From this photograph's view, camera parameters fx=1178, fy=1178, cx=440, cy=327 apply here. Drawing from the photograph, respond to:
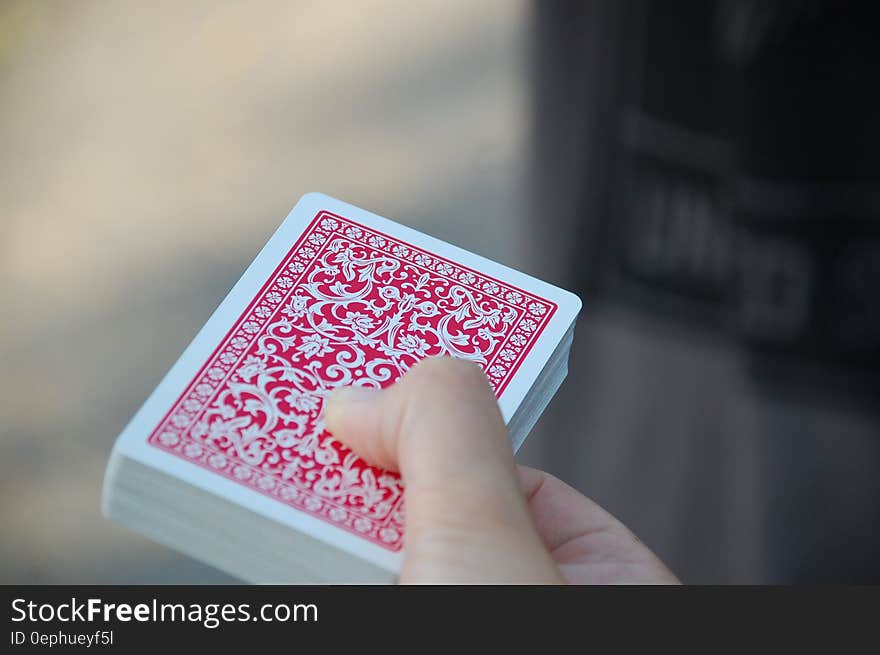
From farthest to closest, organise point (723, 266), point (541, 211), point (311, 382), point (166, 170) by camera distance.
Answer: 1. point (166, 170)
2. point (541, 211)
3. point (723, 266)
4. point (311, 382)

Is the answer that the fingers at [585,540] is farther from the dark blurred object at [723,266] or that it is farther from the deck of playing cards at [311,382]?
the dark blurred object at [723,266]

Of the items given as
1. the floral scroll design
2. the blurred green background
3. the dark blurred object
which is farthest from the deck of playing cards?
the blurred green background

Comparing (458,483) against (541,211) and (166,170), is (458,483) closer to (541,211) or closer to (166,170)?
(541,211)

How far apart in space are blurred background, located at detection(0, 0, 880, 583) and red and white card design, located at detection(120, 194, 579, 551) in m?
0.41

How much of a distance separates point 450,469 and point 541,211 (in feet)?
2.53

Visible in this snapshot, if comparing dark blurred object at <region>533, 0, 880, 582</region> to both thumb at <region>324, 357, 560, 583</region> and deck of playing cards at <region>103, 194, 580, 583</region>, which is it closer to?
deck of playing cards at <region>103, 194, 580, 583</region>

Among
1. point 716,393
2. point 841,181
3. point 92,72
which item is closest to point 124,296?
point 92,72

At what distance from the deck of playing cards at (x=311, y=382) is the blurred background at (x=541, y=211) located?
404 mm

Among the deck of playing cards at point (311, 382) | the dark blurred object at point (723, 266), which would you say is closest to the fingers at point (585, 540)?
the deck of playing cards at point (311, 382)

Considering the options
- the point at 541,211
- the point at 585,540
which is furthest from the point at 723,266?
the point at 585,540

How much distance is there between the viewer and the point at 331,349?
2.87ft

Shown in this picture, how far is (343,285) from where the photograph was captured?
3.00 feet

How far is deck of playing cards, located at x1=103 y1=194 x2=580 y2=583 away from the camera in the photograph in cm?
80

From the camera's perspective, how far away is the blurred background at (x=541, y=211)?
1.22m
